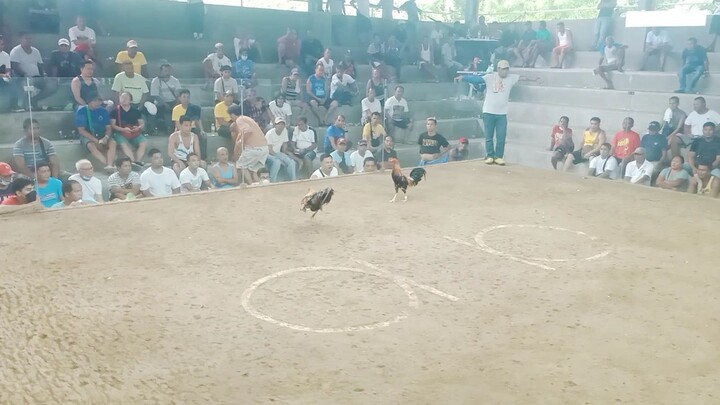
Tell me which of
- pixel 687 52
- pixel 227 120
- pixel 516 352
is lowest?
pixel 516 352

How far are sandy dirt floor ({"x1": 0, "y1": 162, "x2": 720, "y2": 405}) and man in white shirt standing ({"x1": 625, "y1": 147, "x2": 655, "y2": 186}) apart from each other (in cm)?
266

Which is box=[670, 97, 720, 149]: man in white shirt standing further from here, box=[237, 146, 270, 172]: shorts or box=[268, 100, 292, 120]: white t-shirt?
box=[237, 146, 270, 172]: shorts

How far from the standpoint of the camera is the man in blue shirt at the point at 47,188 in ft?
22.8

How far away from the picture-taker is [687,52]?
12.4 metres

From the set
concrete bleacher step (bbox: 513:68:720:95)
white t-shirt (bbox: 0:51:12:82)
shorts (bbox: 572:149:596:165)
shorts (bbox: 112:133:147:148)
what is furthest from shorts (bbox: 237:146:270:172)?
concrete bleacher step (bbox: 513:68:720:95)

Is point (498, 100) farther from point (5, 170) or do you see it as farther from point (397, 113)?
point (5, 170)

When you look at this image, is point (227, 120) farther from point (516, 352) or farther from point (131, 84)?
point (516, 352)

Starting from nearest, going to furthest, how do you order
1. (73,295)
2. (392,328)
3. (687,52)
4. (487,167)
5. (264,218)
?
1. (392,328)
2. (73,295)
3. (264,218)
4. (487,167)
5. (687,52)

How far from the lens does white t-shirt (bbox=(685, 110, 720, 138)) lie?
10.3 metres

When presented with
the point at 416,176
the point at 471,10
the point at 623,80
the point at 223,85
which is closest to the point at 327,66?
the point at 223,85

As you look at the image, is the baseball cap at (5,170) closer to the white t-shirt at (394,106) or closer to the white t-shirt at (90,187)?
the white t-shirt at (90,187)

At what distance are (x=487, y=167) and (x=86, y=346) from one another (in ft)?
22.8

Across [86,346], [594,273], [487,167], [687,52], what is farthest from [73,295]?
[687,52]

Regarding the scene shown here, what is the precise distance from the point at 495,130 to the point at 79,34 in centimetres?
721
